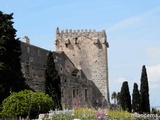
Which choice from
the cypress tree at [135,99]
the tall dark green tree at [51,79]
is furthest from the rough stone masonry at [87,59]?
the tall dark green tree at [51,79]

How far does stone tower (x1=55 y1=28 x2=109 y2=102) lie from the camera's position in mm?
58156

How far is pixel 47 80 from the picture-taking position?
4359cm

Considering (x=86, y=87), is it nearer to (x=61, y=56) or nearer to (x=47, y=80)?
(x=61, y=56)

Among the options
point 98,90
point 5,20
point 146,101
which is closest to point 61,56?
point 98,90

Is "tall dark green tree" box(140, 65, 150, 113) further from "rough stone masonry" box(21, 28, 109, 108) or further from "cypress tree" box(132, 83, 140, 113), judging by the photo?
"rough stone masonry" box(21, 28, 109, 108)

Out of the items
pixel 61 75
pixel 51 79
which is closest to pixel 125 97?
pixel 61 75

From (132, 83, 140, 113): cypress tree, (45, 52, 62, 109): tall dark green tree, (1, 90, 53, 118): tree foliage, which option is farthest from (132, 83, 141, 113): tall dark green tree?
(1, 90, 53, 118): tree foliage

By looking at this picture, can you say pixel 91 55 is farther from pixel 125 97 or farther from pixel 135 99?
pixel 135 99

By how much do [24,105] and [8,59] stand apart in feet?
21.6

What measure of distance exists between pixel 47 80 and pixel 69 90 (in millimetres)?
7865

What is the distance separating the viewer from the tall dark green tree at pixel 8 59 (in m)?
29.0

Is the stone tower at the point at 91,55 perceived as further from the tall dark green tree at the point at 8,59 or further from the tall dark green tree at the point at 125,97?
the tall dark green tree at the point at 8,59

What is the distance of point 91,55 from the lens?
191ft

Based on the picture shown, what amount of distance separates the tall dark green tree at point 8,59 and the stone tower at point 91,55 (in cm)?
2721
